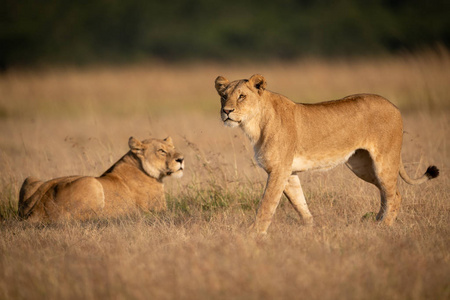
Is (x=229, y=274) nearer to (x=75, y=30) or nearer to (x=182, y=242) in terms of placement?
(x=182, y=242)

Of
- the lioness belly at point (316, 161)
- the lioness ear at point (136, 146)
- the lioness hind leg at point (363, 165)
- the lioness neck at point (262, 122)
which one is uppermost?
the lioness neck at point (262, 122)

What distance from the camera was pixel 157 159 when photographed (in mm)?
6805

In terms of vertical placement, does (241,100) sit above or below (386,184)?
above

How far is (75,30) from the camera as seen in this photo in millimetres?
35219

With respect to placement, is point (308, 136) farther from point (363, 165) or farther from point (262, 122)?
point (363, 165)

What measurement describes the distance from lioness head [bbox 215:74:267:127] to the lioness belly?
1.79ft

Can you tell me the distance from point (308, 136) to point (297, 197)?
614mm

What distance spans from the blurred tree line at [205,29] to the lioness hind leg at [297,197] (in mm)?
26452

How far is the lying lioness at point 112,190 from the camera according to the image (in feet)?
20.3

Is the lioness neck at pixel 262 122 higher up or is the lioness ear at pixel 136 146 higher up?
the lioness neck at pixel 262 122

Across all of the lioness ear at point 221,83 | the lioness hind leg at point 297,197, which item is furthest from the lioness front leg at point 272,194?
the lioness ear at point 221,83

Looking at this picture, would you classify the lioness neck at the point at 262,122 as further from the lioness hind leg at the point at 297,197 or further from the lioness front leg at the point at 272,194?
the lioness hind leg at the point at 297,197

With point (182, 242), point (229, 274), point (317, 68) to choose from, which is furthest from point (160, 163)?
point (317, 68)

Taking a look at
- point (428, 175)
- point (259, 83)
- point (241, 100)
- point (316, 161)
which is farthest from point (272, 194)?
point (428, 175)
